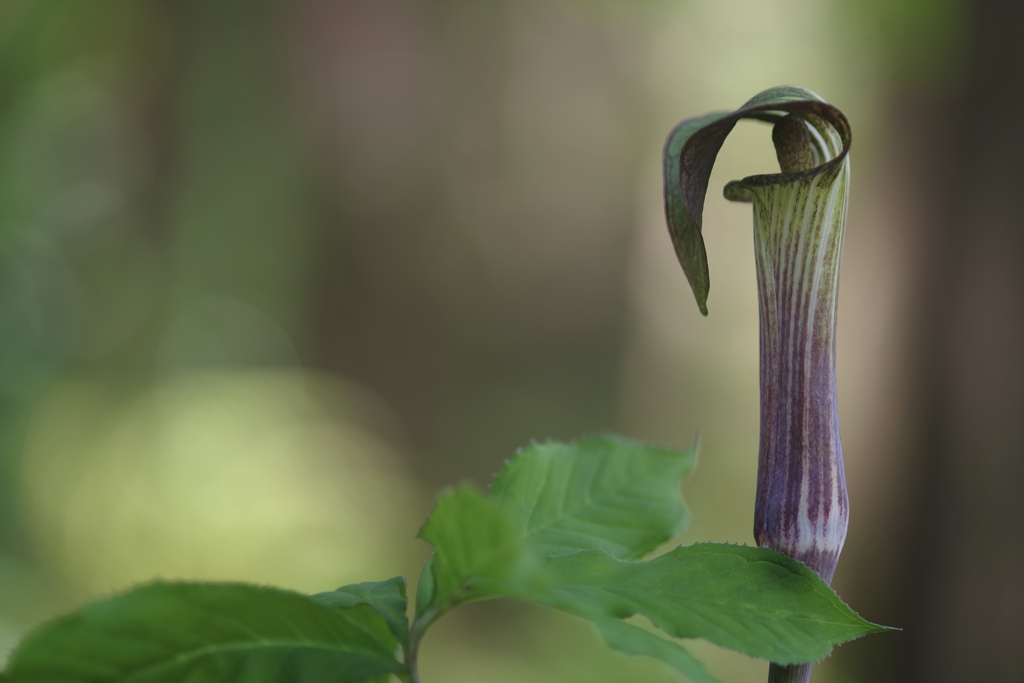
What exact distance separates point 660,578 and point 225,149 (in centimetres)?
638

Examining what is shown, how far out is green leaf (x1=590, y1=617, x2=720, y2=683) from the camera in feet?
1.05

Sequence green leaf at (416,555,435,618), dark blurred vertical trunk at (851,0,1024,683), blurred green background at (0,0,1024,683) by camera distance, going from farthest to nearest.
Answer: blurred green background at (0,0,1024,683), dark blurred vertical trunk at (851,0,1024,683), green leaf at (416,555,435,618)

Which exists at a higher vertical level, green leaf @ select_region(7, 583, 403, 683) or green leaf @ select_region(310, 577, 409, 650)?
green leaf @ select_region(7, 583, 403, 683)

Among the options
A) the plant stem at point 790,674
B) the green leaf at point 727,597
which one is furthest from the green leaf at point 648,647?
the plant stem at point 790,674

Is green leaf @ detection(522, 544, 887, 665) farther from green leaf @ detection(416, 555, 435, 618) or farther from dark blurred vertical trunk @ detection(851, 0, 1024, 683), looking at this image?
dark blurred vertical trunk @ detection(851, 0, 1024, 683)

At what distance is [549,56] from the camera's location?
5.39 meters

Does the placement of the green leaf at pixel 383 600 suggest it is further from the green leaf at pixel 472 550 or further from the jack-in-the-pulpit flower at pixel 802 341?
the jack-in-the-pulpit flower at pixel 802 341

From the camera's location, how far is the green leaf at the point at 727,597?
39 cm

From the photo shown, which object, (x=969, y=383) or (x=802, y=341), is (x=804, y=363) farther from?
(x=969, y=383)

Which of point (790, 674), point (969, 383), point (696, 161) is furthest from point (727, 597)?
point (969, 383)

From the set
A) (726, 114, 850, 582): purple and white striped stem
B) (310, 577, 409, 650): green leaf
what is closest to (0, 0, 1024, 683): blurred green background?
(726, 114, 850, 582): purple and white striped stem

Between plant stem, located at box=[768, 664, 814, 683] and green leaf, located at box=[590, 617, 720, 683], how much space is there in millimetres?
131

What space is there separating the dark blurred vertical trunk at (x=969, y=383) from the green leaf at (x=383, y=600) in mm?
2370

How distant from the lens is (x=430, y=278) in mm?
5684
